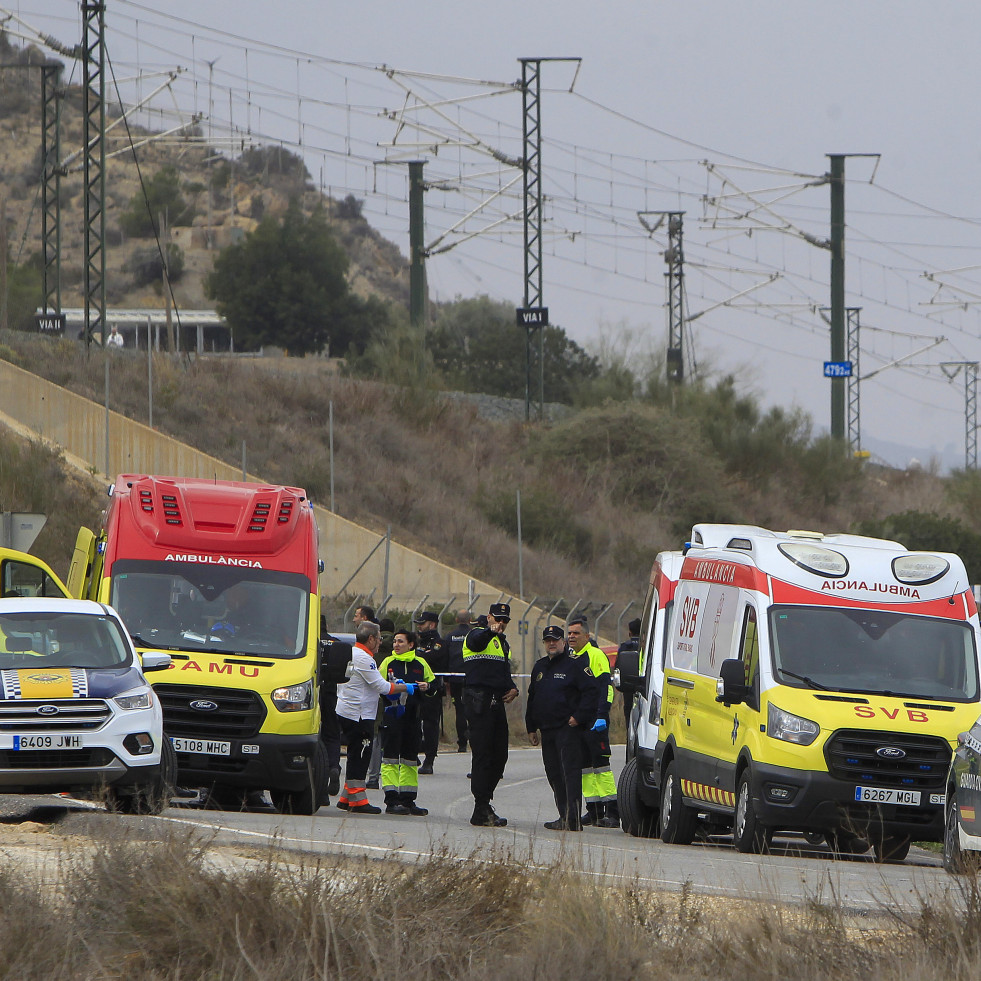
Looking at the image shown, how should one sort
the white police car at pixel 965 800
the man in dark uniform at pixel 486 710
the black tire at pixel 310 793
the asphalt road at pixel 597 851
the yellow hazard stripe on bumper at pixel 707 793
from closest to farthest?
the asphalt road at pixel 597 851 < the white police car at pixel 965 800 < the yellow hazard stripe on bumper at pixel 707 793 < the man in dark uniform at pixel 486 710 < the black tire at pixel 310 793

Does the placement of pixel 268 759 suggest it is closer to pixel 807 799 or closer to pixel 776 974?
pixel 807 799

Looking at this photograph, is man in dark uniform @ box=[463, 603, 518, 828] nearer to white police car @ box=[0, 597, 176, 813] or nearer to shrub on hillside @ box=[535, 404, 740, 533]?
white police car @ box=[0, 597, 176, 813]

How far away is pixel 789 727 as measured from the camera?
1291cm

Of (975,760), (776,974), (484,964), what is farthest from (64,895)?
(975,760)

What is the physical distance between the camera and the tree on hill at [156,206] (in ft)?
370

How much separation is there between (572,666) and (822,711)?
2.66 m

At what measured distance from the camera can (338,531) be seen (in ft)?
134

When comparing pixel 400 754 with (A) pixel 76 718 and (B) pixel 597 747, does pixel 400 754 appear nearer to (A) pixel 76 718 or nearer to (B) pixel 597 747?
(B) pixel 597 747

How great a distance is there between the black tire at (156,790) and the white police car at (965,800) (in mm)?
5730

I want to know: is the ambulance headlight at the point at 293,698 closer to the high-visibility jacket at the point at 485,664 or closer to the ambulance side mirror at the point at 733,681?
the high-visibility jacket at the point at 485,664

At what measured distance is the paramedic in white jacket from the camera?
16.7 m

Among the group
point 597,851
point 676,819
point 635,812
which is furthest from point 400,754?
point 597,851

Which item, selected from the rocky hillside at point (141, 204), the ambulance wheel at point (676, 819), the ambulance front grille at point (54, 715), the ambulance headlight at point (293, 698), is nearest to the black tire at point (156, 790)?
the ambulance front grille at point (54, 715)

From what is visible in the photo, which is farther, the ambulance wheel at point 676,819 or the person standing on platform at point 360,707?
the person standing on platform at point 360,707
